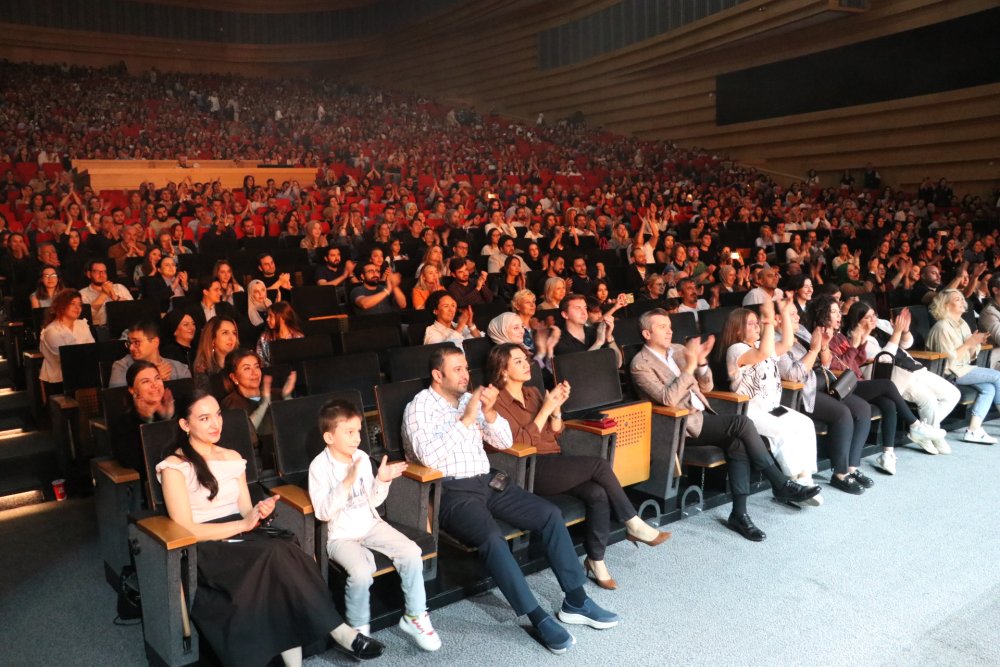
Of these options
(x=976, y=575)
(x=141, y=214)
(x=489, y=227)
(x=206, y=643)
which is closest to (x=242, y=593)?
(x=206, y=643)

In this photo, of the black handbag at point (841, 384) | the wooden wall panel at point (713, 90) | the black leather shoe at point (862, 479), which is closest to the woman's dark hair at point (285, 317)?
the black handbag at point (841, 384)

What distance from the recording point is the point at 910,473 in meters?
4.14

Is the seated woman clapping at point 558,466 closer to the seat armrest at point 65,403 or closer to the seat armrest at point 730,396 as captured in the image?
the seat armrest at point 730,396

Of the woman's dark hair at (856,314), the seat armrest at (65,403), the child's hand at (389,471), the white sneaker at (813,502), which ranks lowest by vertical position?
the white sneaker at (813,502)

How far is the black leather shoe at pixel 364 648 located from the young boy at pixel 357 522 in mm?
50

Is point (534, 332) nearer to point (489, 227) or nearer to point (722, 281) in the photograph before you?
point (722, 281)

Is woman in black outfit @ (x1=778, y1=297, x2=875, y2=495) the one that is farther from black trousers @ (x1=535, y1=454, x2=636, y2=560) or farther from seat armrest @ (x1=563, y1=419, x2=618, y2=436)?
black trousers @ (x1=535, y1=454, x2=636, y2=560)

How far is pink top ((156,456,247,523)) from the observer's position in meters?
2.43

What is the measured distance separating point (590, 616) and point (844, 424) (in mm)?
2019

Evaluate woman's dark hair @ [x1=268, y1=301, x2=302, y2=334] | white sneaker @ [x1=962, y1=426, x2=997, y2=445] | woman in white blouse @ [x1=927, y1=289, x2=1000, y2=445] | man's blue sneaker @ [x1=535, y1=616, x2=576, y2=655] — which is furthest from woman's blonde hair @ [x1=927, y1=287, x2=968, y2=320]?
woman's dark hair @ [x1=268, y1=301, x2=302, y2=334]

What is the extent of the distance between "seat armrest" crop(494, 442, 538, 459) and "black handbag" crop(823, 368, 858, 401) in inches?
77.7

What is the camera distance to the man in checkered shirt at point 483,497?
2.55 m

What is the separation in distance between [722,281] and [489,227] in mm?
2356

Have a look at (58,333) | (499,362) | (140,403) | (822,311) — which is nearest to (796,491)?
(822,311)
